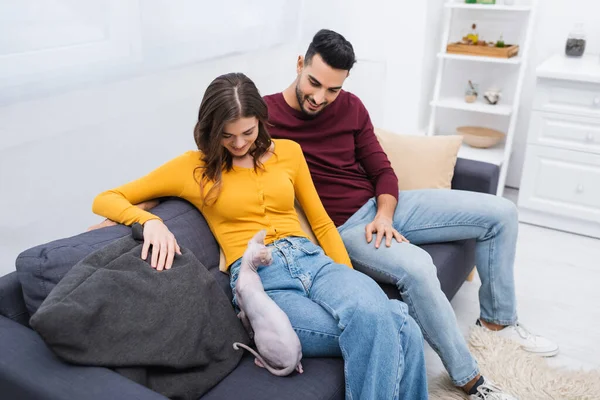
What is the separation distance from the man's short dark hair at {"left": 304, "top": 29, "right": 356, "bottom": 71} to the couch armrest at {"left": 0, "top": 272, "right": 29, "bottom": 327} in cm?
103

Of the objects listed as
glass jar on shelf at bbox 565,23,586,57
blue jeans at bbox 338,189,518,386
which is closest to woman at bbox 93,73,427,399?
blue jeans at bbox 338,189,518,386

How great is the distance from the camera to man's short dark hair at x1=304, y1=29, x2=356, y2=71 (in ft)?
5.53

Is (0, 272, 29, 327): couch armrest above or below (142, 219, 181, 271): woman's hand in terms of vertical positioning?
below

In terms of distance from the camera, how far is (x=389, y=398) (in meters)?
1.28

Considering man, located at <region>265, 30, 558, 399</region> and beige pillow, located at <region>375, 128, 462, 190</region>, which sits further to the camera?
beige pillow, located at <region>375, 128, 462, 190</region>

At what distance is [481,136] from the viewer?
3117 millimetres

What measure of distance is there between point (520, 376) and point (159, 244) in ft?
3.98

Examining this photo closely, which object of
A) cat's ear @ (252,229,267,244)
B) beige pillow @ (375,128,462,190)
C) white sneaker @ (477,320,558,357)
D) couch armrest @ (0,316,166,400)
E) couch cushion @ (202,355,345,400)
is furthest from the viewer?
beige pillow @ (375,128,462,190)

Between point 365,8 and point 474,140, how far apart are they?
3.12ft

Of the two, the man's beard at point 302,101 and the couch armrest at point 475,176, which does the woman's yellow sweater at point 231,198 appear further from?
the couch armrest at point 475,176

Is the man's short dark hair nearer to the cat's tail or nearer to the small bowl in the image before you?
the cat's tail

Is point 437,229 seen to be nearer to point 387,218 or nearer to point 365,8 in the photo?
point 387,218

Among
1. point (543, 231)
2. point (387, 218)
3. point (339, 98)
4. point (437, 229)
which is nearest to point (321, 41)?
point (339, 98)

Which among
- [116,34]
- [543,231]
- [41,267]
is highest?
[116,34]
